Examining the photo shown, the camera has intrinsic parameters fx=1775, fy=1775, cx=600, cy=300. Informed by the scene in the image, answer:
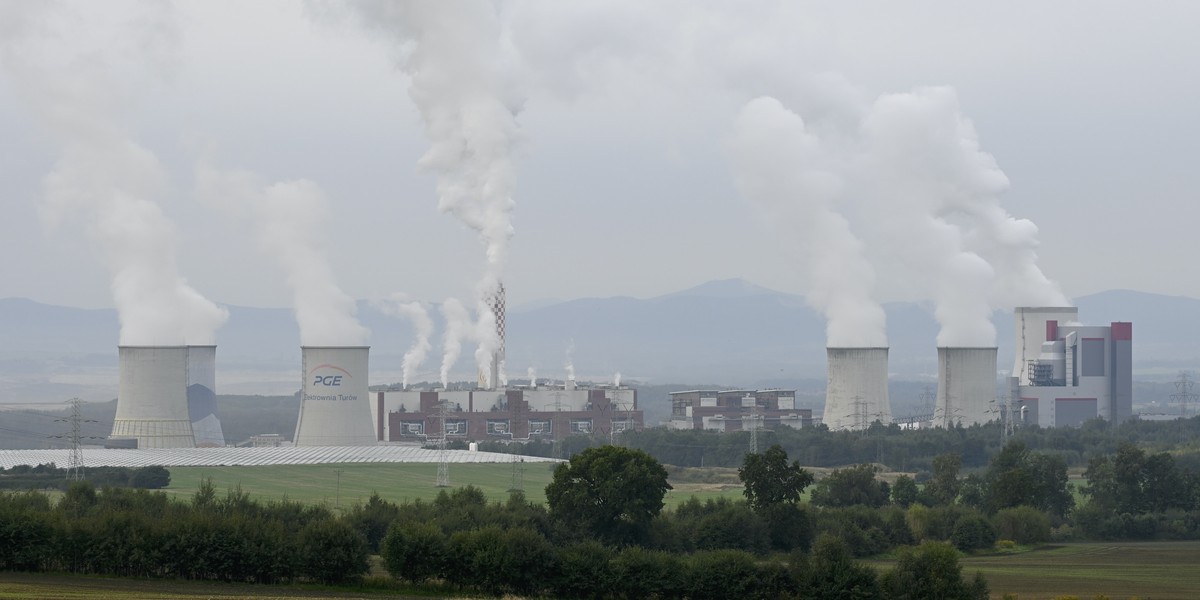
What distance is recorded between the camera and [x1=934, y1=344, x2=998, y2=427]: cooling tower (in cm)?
7925

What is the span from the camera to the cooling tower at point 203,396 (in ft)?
254

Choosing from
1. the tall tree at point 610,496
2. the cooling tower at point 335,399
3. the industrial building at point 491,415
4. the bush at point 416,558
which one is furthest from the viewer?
the industrial building at point 491,415

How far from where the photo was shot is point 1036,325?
87250 mm

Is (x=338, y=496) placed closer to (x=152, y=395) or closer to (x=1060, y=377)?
(x=152, y=395)

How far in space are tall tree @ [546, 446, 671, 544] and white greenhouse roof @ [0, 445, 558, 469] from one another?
87.9ft

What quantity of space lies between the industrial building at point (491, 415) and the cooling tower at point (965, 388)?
1792 centimetres

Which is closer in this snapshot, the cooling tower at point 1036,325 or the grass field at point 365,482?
the grass field at point 365,482

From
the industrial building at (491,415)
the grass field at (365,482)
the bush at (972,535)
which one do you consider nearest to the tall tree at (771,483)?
the bush at (972,535)

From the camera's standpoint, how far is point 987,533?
4369 cm

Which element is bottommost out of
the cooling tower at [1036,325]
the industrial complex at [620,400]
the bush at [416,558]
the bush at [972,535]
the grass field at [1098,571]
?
the grass field at [1098,571]

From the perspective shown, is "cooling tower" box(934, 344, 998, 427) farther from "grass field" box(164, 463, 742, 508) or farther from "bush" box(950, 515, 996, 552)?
"bush" box(950, 515, 996, 552)

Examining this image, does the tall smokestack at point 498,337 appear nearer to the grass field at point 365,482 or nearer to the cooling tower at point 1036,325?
the grass field at point 365,482

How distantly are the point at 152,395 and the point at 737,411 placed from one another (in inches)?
1640

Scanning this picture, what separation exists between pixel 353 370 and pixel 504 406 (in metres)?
25.6
